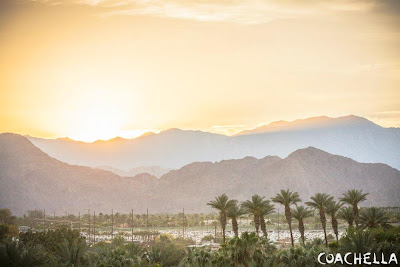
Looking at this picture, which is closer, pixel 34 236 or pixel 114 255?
pixel 114 255

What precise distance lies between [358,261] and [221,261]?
40.8ft

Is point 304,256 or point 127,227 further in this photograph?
point 127,227

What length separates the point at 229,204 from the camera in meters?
75.9

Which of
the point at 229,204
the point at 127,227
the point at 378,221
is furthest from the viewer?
the point at 127,227

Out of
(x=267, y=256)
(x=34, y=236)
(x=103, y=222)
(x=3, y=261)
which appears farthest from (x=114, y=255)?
(x=103, y=222)

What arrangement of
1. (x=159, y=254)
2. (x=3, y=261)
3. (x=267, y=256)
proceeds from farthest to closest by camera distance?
(x=159, y=254) → (x=267, y=256) → (x=3, y=261)

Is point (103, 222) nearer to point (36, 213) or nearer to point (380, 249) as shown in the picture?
point (36, 213)

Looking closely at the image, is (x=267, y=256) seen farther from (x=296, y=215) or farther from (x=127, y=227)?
(x=127, y=227)

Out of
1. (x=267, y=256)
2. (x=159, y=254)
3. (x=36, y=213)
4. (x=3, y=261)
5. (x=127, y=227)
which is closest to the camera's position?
(x=3, y=261)

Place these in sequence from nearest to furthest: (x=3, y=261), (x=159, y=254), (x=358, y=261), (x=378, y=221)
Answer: (x=3, y=261), (x=358, y=261), (x=159, y=254), (x=378, y=221)

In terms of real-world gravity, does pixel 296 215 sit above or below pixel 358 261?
above

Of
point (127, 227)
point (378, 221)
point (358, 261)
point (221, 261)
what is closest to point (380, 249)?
point (358, 261)

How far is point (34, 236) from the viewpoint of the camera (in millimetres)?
71438

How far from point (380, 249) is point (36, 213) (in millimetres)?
142006
